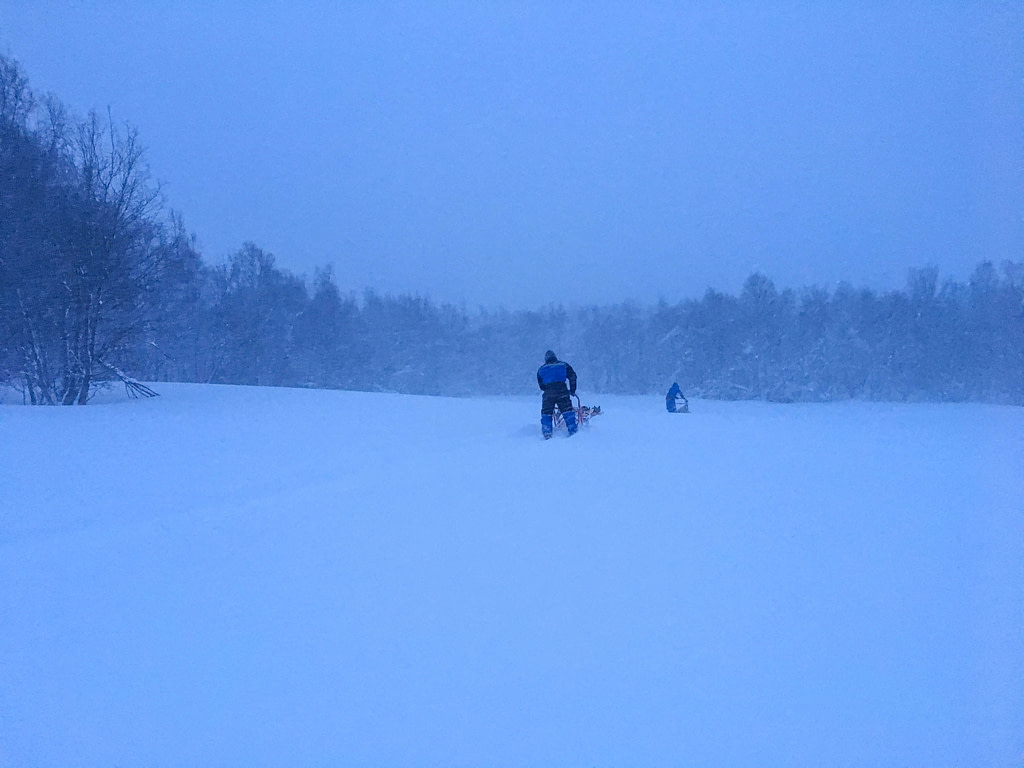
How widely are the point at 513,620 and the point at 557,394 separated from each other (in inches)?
279

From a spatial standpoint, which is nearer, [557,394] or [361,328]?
[557,394]

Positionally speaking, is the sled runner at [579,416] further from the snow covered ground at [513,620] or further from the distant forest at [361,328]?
the distant forest at [361,328]

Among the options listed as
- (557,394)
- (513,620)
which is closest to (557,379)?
(557,394)

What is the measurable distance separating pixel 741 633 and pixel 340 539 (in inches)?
126

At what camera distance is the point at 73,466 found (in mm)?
7980

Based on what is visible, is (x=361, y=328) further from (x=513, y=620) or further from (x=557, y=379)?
(x=513, y=620)

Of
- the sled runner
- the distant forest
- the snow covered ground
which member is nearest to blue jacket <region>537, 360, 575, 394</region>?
the sled runner

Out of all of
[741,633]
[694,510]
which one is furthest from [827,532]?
[741,633]

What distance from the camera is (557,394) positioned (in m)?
10.6

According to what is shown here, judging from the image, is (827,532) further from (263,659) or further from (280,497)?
(280,497)

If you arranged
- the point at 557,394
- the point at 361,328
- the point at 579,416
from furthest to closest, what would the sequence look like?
the point at 361,328 < the point at 579,416 < the point at 557,394

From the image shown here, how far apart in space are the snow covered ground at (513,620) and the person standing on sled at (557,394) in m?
3.07

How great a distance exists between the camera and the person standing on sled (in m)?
10.6

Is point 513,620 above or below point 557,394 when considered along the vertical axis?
below
